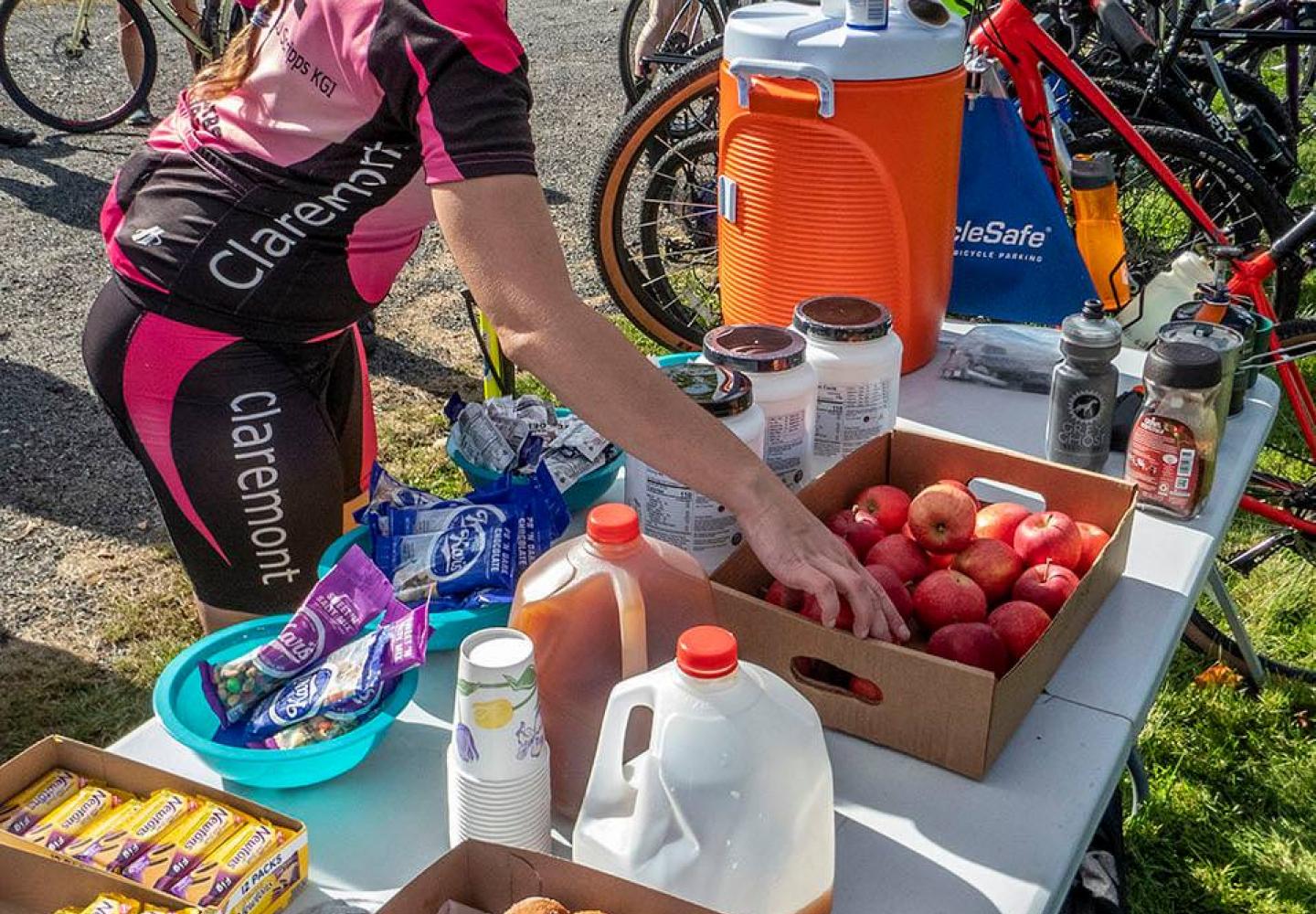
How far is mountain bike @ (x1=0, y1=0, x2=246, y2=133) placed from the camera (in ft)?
22.9

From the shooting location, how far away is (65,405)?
15.1ft

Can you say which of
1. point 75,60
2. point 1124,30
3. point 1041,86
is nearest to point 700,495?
point 1041,86

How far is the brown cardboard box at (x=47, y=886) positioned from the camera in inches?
41.5

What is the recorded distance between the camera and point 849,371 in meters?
1.82

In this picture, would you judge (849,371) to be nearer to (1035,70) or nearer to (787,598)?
(787,598)

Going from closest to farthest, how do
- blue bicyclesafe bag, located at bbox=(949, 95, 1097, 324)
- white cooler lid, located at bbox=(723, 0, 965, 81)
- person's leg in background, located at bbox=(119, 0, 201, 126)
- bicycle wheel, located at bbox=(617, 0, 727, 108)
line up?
white cooler lid, located at bbox=(723, 0, 965, 81), blue bicyclesafe bag, located at bbox=(949, 95, 1097, 324), bicycle wheel, located at bbox=(617, 0, 727, 108), person's leg in background, located at bbox=(119, 0, 201, 126)

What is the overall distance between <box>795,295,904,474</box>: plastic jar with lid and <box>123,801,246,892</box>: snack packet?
981 millimetres

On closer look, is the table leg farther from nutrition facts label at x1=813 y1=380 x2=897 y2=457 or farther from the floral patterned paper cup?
the floral patterned paper cup

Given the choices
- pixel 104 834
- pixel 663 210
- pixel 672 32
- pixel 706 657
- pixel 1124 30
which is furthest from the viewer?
pixel 672 32

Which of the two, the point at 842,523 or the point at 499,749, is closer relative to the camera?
the point at 499,749

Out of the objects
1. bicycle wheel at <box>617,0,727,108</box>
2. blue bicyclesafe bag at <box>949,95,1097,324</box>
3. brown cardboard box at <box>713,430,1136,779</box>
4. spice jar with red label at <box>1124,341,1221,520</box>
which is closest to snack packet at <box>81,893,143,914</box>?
brown cardboard box at <box>713,430,1136,779</box>

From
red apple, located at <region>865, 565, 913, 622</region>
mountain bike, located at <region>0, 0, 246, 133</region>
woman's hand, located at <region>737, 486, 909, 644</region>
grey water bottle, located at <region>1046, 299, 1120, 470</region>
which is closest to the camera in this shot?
woman's hand, located at <region>737, 486, 909, 644</region>

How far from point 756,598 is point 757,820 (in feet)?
1.11

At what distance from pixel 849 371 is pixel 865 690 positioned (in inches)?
23.4
